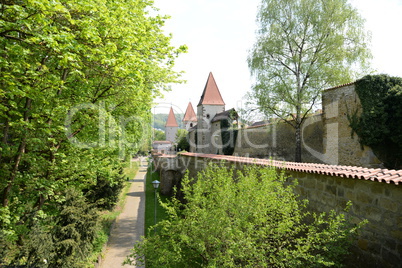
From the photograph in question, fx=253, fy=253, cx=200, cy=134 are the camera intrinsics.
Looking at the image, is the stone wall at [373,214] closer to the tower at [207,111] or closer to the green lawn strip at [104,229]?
the green lawn strip at [104,229]

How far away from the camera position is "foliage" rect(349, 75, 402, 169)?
11195mm

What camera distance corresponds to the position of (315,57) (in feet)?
51.6

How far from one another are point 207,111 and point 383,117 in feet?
86.0

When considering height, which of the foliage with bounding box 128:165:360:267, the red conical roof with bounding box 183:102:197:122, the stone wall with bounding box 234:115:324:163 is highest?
the red conical roof with bounding box 183:102:197:122

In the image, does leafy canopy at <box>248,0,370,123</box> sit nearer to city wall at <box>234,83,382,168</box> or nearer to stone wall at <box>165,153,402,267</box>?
city wall at <box>234,83,382,168</box>

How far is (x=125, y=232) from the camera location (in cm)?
1248

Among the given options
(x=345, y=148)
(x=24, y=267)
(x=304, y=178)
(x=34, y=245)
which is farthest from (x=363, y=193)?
(x=345, y=148)

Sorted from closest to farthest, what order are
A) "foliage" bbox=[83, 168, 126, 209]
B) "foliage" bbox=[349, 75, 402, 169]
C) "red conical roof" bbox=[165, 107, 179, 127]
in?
"foliage" bbox=[349, 75, 402, 169]
"foliage" bbox=[83, 168, 126, 209]
"red conical roof" bbox=[165, 107, 179, 127]

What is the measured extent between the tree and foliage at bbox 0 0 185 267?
30.0 ft

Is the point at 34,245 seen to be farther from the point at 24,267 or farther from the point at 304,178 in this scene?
the point at 304,178

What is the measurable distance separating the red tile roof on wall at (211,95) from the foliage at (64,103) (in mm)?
27060

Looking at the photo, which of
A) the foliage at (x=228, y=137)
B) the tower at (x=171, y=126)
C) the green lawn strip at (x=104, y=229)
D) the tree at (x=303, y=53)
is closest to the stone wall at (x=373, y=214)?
the green lawn strip at (x=104, y=229)

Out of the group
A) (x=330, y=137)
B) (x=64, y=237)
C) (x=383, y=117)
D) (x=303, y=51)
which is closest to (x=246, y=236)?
(x=64, y=237)

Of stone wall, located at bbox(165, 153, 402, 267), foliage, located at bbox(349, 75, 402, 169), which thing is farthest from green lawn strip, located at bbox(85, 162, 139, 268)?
foliage, located at bbox(349, 75, 402, 169)
